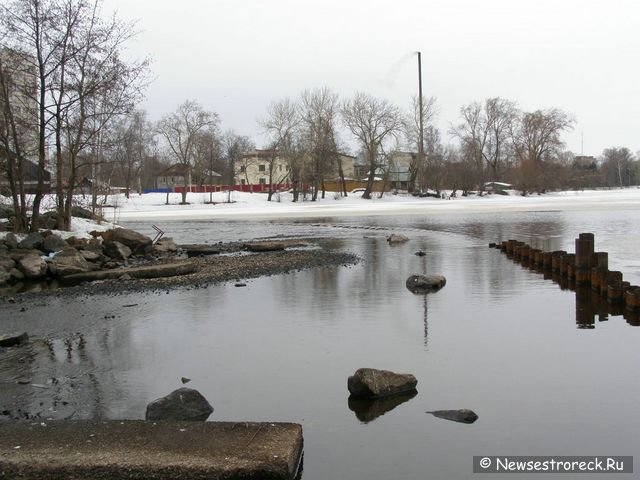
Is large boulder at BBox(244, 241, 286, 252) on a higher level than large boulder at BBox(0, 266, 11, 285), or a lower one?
higher

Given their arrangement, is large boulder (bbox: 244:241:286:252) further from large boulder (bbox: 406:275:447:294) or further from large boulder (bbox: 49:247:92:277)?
large boulder (bbox: 406:275:447:294)

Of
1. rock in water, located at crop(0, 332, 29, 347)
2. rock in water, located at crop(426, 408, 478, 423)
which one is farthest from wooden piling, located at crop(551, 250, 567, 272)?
rock in water, located at crop(0, 332, 29, 347)

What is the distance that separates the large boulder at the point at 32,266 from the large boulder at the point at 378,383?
13.2 metres

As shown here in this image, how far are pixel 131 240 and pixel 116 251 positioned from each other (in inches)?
66.1

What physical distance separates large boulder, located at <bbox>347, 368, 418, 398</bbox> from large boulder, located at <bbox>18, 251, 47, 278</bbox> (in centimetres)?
1318

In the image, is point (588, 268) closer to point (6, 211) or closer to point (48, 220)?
point (48, 220)

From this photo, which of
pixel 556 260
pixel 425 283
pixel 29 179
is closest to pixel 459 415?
pixel 425 283

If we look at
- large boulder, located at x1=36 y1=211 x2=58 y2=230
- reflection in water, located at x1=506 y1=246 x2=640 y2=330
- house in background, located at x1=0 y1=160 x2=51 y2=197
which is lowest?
reflection in water, located at x1=506 y1=246 x2=640 y2=330

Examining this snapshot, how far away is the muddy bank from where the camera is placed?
46.7 ft

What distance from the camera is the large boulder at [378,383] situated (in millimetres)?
6590

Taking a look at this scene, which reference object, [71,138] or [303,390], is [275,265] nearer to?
[303,390]

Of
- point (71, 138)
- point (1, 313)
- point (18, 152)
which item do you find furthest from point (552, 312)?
point (71, 138)

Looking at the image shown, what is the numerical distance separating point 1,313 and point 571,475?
10606 millimetres

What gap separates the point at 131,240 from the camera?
2205 centimetres
